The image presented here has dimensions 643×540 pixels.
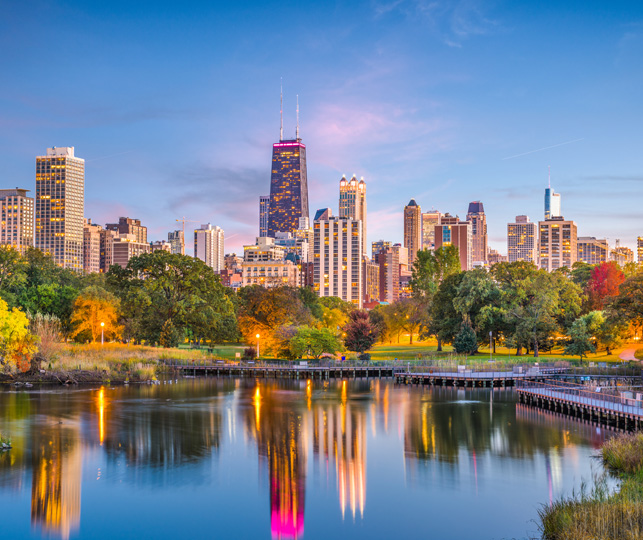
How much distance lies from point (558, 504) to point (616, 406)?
23.5m

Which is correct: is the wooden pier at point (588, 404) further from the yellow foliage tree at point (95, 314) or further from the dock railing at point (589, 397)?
the yellow foliage tree at point (95, 314)

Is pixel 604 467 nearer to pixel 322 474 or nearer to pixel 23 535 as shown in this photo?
pixel 322 474

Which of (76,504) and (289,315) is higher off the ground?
(289,315)

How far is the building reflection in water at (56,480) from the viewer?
26406mm

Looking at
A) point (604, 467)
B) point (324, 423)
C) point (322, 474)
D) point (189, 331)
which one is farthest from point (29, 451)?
point (189, 331)

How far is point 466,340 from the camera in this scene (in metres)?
88.9

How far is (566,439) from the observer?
41.3 m

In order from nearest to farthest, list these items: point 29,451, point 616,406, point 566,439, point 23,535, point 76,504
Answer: point 23,535
point 76,504
point 29,451
point 566,439
point 616,406

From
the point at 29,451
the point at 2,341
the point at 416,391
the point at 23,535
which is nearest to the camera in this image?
the point at 23,535

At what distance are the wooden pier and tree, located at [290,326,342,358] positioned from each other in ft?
101

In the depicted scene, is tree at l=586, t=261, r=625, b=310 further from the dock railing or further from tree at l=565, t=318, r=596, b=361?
the dock railing

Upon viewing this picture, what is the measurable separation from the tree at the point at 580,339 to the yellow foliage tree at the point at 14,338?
204 feet

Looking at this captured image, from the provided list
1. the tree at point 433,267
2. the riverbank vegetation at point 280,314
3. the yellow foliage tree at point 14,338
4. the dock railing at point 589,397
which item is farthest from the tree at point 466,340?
the yellow foliage tree at point 14,338

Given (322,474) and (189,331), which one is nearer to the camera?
(322,474)
